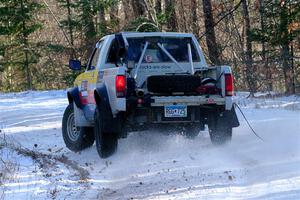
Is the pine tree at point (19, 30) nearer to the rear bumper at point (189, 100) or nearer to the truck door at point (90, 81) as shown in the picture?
the truck door at point (90, 81)

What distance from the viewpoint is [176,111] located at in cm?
877

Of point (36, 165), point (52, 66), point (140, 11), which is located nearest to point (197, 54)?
point (36, 165)

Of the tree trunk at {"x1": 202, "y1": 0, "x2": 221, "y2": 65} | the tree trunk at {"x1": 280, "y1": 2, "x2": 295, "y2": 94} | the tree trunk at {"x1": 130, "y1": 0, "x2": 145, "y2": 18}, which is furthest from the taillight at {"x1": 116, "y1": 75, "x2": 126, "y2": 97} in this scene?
the tree trunk at {"x1": 130, "y1": 0, "x2": 145, "y2": 18}

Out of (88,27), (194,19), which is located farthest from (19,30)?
(194,19)

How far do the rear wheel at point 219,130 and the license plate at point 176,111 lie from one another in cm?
65

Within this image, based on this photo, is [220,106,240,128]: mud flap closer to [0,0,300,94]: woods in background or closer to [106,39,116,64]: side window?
[106,39,116,64]: side window

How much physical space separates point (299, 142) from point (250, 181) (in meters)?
2.51

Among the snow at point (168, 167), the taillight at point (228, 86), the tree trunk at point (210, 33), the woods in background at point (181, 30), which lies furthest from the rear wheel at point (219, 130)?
the tree trunk at point (210, 33)

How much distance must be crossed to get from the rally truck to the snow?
40cm

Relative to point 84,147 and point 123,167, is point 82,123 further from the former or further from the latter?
point 123,167

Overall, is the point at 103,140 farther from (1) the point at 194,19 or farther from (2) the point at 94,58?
(1) the point at 194,19

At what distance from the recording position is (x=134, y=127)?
29.2 feet

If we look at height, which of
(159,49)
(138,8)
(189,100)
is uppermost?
(138,8)

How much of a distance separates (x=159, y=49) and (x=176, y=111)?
5.14ft
